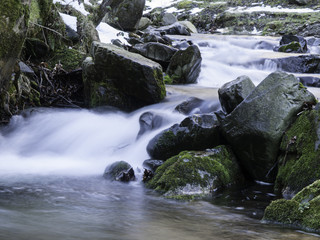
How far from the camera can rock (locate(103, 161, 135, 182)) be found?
5340 mm

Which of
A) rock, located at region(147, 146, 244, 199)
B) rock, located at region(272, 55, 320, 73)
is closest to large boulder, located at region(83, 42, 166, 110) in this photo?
rock, located at region(147, 146, 244, 199)

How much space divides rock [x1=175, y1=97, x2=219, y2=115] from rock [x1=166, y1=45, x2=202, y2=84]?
2965 mm

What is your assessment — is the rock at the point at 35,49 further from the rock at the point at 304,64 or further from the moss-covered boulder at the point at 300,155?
the rock at the point at 304,64

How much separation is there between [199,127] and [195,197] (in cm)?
157

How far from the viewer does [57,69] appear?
27.4 feet

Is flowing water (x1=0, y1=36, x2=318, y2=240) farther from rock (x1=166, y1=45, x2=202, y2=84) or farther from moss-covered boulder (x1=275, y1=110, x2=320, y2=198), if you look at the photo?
rock (x1=166, y1=45, x2=202, y2=84)

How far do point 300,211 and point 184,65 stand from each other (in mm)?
7928

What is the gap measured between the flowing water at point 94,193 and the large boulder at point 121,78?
311mm

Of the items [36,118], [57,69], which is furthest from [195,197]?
[57,69]

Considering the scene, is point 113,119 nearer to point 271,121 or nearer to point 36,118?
point 36,118

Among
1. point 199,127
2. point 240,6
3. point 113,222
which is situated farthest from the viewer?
point 240,6

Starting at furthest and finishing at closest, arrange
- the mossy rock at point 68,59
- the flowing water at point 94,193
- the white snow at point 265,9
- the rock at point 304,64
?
the white snow at point 265,9
the rock at point 304,64
the mossy rock at point 68,59
the flowing water at point 94,193

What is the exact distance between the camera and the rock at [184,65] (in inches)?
409

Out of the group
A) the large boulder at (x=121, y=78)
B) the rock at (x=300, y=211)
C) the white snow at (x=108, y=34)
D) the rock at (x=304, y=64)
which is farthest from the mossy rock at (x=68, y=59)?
the rock at (x=304, y=64)
